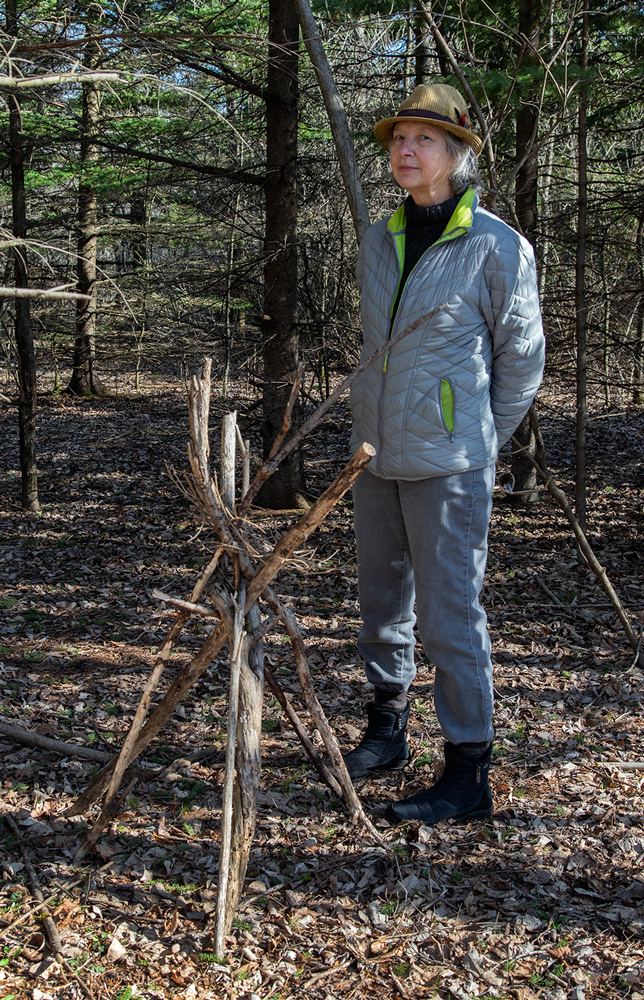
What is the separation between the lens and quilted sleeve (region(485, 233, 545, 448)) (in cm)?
270

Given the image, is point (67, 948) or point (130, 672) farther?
point (130, 672)

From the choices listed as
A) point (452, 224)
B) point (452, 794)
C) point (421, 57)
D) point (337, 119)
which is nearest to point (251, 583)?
point (452, 794)

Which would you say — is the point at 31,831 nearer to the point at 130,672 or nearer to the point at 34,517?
the point at 130,672

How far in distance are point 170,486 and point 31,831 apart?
20.4ft

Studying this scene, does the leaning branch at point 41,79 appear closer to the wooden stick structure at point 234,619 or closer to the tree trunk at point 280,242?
the wooden stick structure at point 234,619

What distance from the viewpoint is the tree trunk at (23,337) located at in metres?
7.00

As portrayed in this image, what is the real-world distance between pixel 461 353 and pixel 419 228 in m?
0.54

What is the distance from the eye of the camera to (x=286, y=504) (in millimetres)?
7762

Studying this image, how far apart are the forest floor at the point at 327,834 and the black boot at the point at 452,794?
7cm

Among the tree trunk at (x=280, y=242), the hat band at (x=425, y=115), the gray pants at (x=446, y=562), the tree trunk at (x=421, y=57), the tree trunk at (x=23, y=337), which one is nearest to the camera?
the hat band at (x=425, y=115)

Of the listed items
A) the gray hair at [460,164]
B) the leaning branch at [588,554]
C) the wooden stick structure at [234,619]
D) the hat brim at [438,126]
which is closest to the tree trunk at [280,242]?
the leaning branch at [588,554]

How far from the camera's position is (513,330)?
2.75m

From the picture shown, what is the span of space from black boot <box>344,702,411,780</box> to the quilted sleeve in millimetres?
1282

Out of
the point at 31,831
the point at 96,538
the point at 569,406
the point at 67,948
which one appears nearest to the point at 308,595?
the point at 96,538
